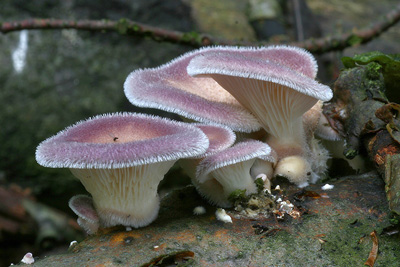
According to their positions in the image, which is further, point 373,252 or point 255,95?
point 255,95

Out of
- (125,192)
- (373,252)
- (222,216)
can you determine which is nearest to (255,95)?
(222,216)

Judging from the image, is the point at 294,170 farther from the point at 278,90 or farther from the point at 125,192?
the point at 125,192

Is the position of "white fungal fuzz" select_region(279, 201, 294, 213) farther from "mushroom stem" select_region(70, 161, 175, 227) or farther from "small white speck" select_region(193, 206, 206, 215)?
"mushroom stem" select_region(70, 161, 175, 227)

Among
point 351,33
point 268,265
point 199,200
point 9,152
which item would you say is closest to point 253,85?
point 199,200

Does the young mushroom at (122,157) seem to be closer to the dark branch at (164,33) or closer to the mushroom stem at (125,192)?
the mushroom stem at (125,192)

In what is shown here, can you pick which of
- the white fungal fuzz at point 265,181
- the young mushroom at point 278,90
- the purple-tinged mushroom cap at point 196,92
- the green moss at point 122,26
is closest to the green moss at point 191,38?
the green moss at point 122,26

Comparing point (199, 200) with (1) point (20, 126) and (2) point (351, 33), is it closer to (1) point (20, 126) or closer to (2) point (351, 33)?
(2) point (351, 33)

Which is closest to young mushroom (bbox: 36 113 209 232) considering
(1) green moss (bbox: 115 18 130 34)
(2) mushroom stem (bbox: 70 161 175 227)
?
(2) mushroom stem (bbox: 70 161 175 227)
